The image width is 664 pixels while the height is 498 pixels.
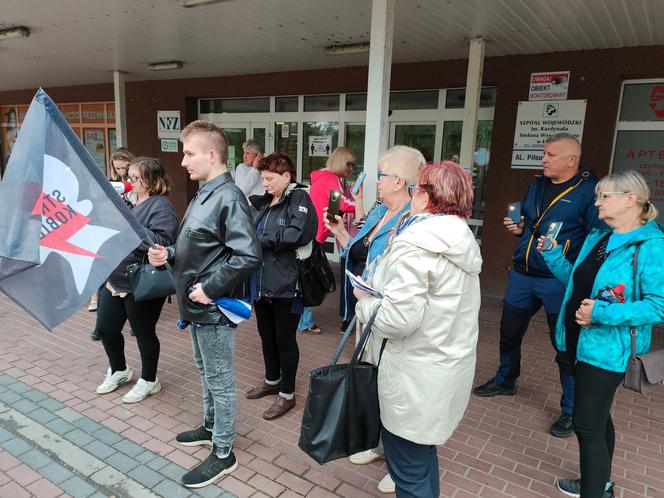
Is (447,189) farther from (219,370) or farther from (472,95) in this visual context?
(472,95)

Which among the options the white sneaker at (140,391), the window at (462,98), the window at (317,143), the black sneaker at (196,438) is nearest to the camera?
the black sneaker at (196,438)

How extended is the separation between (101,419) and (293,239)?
1.88 metres

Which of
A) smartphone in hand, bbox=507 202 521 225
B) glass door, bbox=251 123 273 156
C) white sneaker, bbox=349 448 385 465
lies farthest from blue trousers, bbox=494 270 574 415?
glass door, bbox=251 123 273 156

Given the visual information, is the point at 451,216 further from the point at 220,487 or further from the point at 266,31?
the point at 266,31

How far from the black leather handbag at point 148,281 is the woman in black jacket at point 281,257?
0.57 metres

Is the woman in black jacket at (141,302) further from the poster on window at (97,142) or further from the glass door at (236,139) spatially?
the poster on window at (97,142)

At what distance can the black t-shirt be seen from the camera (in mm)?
2373

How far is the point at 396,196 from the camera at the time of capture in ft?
8.73

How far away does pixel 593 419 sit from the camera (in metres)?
2.25

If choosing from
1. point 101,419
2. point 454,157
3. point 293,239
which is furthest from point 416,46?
point 101,419

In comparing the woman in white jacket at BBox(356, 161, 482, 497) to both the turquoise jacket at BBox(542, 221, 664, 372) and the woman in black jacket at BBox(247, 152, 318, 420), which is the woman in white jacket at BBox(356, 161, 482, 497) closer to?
the turquoise jacket at BBox(542, 221, 664, 372)

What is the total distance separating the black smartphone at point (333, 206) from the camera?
3156mm

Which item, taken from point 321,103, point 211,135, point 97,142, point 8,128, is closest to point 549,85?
point 321,103

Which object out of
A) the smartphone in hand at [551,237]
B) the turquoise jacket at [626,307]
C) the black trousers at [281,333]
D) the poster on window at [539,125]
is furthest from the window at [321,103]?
the turquoise jacket at [626,307]
